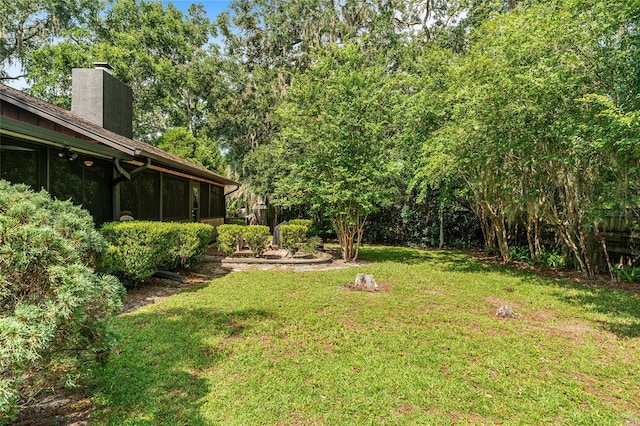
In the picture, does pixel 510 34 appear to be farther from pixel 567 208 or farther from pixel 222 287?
pixel 222 287

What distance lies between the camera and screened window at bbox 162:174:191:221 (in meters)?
10.3

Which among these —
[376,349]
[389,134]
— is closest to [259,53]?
[389,134]

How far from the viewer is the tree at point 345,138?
9.52m

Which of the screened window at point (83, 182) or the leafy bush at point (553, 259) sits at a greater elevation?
the screened window at point (83, 182)

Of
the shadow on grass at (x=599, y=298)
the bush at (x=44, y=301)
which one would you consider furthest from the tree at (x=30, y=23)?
the shadow on grass at (x=599, y=298)

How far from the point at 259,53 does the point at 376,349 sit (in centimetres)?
2194

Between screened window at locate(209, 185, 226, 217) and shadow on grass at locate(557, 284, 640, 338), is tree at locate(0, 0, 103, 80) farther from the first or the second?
shadow on grass at locate(557, 284, 640, 338)

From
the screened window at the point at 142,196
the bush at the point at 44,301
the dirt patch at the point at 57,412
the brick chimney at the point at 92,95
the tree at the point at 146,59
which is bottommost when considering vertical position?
the dirt patch at the point at 57,412

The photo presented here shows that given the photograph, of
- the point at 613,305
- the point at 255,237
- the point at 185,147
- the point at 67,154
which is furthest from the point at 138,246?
the point at 185,147

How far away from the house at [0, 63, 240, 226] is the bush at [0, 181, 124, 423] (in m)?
2.93

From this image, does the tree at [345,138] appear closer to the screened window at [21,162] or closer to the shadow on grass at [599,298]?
the shadow on grass at [599,298]

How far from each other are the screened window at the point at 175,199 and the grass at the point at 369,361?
17.0ft

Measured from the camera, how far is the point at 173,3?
2114 cm

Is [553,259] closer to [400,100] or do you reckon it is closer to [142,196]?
[400,100]
